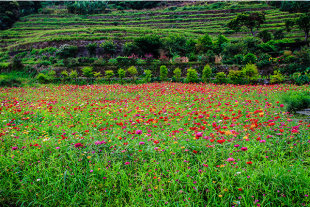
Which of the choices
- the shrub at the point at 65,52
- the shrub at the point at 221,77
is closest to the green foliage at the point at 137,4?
the shrub at the point at 65,52

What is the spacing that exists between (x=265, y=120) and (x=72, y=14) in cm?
6734

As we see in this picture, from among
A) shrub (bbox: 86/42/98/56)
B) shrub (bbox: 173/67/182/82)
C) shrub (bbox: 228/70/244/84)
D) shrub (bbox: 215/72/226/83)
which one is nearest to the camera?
shrub (bbox: 228/70/244/84)

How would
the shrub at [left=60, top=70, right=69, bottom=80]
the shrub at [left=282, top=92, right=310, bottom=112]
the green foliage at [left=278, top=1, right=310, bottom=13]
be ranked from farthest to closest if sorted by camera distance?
the green foliage at [left=278, top=1, right=310, bottom=13]
the shrub at [left=60, top=70, right=69, bottom=80]
the shrub at [left=282, top=92, right=310, bottom=112]

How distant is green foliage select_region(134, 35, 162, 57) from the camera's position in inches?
1008

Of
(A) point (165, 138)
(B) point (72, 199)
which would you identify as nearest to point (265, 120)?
(A) point (165, 138)

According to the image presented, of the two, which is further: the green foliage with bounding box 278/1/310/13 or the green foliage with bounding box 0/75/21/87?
the green foliage with bounding box 278/1/310/13

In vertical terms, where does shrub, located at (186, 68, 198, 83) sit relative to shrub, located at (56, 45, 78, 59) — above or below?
below

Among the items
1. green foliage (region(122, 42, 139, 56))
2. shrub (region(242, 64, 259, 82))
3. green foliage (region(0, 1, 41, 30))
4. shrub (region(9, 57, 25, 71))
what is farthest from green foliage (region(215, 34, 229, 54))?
green foliage (region(0, 1, 41, 30))

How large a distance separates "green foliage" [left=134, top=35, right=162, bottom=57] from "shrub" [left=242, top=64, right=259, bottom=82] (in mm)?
15486

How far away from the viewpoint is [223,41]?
24.1m

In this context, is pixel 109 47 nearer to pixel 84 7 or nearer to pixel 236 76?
pixel 236 76

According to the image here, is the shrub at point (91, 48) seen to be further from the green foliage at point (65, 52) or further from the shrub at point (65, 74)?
the shrub at point (65, 74)

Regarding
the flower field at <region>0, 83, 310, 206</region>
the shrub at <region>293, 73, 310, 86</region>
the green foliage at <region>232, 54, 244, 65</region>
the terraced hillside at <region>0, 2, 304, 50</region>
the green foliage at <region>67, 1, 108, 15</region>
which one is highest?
the green foliage at <region>67, 1, 108, 15</region>

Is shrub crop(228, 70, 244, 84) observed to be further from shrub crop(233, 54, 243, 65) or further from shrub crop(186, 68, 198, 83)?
shrub crop(233, 54, 243, 65)
